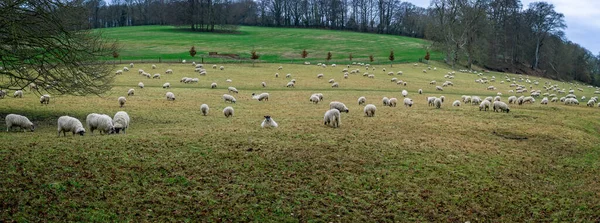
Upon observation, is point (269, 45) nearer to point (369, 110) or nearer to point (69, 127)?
point (369, 110)

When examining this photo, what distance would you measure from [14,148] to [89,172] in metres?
3.22

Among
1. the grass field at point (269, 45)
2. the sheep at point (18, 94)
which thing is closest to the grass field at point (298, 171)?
the sheep at point (18, 94)

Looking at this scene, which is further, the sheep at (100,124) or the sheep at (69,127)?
the sheep at (100,124)

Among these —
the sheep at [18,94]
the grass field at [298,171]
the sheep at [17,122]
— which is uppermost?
the sheep at [18,94]

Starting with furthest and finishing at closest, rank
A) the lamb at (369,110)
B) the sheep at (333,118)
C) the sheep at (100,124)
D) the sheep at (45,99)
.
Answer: the sheep at (45,99), the lamb at (369,110), the sheep at (333,118), the sheep at (100,124)

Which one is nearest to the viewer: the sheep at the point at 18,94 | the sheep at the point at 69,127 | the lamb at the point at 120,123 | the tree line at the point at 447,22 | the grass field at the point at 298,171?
the grass field at the point at 298,171

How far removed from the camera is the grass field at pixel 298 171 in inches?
466

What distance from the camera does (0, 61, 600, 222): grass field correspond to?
38.8 ft

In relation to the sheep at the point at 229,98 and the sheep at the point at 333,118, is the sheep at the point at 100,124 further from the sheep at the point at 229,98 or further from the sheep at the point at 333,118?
the sheep at the point at 229,98

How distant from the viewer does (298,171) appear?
14.7 metres

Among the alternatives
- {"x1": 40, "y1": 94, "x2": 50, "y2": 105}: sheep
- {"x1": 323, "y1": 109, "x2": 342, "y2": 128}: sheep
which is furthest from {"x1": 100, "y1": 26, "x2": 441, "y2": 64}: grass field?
{"x1": 323, "y1": 109, "x2": 342, "y2": 128}: sheep

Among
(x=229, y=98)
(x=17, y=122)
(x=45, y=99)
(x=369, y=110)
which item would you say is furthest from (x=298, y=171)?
(x=45, y=99)

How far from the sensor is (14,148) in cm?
1420

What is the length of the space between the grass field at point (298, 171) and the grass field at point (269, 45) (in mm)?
55252
